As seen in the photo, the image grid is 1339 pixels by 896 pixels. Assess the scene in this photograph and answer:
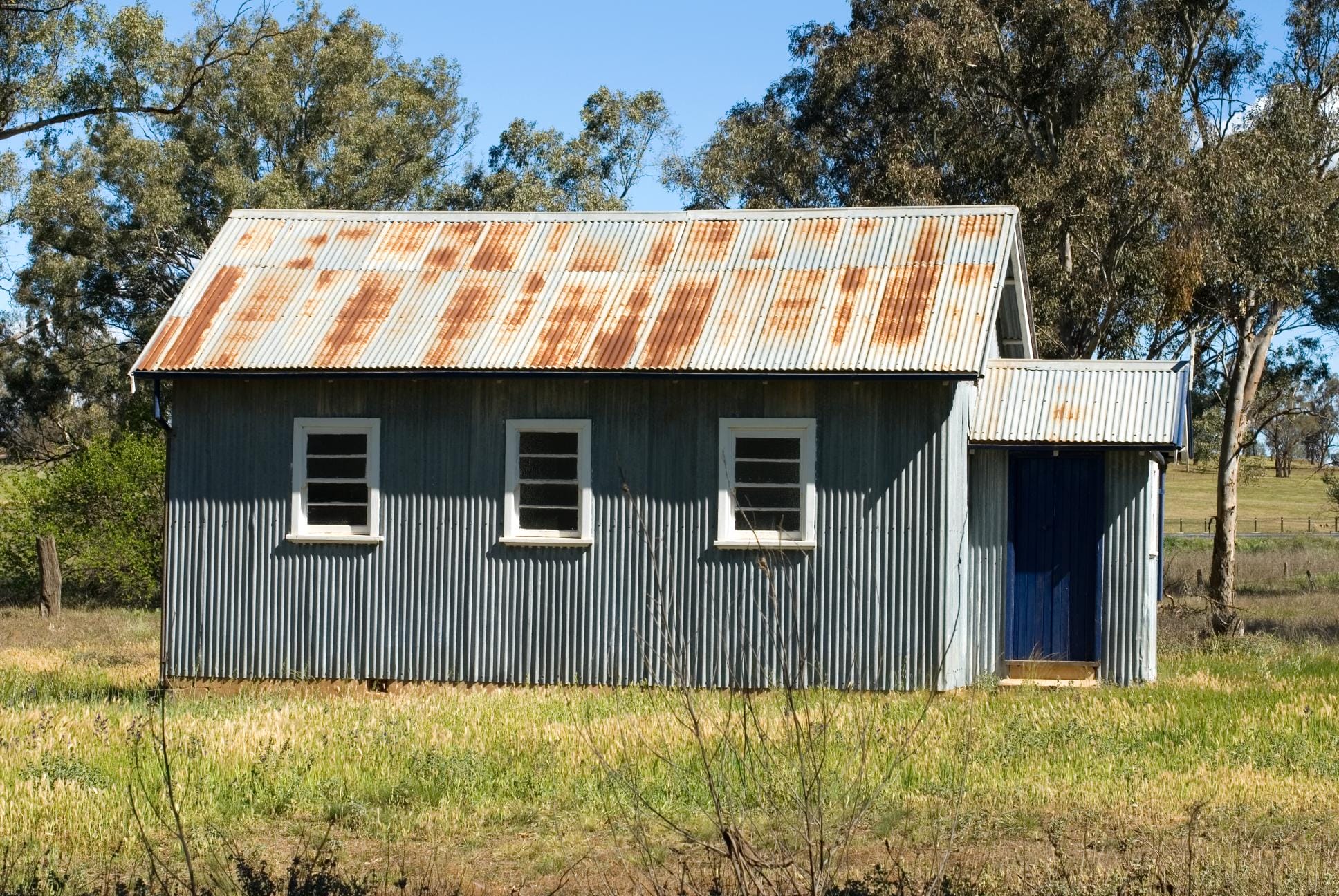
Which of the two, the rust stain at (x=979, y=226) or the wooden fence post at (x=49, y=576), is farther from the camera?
the wooden fence post at (x=49, y=576)

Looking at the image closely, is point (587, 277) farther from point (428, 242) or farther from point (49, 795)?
point (49, 795)

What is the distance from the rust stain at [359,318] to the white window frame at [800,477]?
13.4ft

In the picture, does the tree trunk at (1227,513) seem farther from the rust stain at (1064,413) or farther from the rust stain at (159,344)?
the rust stain at (159,344)

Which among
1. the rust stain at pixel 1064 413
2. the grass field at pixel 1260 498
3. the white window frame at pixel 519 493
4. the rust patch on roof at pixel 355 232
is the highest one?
the rust patch on roof at pixel 355 232

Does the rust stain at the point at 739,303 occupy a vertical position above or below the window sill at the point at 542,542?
above

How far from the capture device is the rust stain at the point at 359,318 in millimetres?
17750

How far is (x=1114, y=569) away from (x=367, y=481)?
8.16m

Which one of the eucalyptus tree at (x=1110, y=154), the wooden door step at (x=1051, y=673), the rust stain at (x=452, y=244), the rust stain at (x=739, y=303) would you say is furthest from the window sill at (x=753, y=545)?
the eucalyptus tree at (x=1110, y=154)

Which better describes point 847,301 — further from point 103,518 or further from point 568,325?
point 103,518

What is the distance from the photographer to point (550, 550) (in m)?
17.5

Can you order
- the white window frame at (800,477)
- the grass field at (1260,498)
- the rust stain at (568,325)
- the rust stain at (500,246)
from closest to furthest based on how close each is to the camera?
the white window frame at (800,477) < the rust stain at (568,325) < the rust stain at (500,246) < the grass field at (1260,498)

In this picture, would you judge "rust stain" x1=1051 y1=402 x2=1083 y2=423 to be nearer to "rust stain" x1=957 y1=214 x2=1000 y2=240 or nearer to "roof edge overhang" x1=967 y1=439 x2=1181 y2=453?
"roof edge overhang" x1=967 y1=439 x2=1181 y2=453

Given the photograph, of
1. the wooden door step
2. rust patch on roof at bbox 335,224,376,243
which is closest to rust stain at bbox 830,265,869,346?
the wooden door step

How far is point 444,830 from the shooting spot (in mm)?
10648
